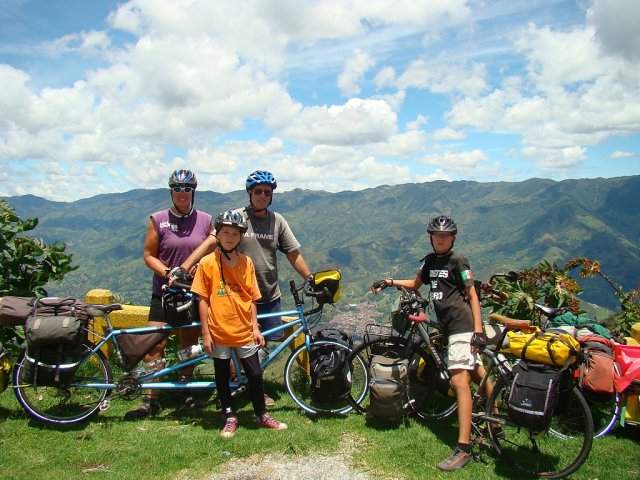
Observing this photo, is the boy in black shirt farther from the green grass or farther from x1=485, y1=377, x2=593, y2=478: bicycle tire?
the green grass

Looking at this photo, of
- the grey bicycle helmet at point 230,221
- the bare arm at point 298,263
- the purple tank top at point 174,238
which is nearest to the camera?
the grey bicycle helmet at point 230,221

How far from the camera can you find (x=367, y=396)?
649 centimetres

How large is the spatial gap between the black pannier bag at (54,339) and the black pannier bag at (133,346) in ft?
1.46

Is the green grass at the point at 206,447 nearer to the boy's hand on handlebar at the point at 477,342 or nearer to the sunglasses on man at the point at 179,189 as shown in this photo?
the boy's hand on handlebar at the point at 477,342

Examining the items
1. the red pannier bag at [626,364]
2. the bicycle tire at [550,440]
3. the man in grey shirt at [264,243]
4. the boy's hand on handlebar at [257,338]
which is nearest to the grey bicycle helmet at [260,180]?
the man in grey shirt at [264,243]

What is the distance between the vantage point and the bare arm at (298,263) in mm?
6510

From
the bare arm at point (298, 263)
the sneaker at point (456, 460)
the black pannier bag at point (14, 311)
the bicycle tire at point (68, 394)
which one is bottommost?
the sneaker at point (456, 460)

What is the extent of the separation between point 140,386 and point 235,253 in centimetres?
210

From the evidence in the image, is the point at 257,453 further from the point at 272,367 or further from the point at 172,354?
the point at 172,354

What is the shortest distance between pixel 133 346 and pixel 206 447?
65.4 inches

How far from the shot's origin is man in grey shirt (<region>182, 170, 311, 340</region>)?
6125 mm

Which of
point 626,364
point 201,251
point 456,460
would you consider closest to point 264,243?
point 201,251

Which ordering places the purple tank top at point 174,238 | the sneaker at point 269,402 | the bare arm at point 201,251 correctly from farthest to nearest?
the sneaker at point 269,402 < the purple tank top at point 174,238 < the bare arm at point 201,251

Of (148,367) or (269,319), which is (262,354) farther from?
(148,367)
